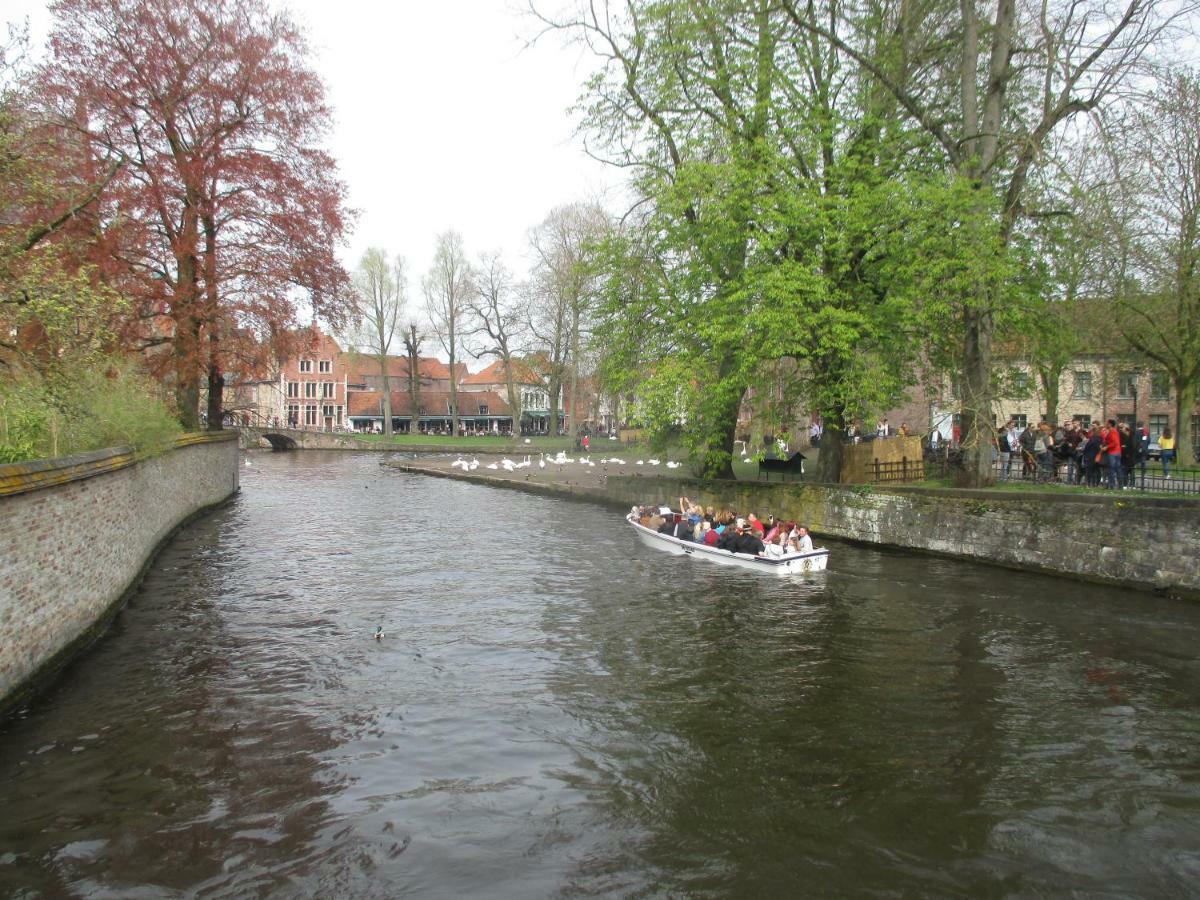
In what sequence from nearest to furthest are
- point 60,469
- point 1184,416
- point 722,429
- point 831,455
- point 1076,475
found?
1. point 60,469
2. point 1076,475
3. point 831,455
4. point 1184,416
5. point 722,429

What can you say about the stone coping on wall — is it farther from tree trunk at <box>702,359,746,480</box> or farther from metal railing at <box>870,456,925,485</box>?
metal railing at <box>870,456,925,485</box>

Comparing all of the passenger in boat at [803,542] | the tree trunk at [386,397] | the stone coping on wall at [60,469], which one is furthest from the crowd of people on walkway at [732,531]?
the tree trunk at [386,397]

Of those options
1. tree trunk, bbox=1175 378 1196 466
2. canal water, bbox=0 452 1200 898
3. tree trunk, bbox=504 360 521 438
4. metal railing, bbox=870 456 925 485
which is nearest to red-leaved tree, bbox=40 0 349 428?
canal water, bbox=0 452 1200 898

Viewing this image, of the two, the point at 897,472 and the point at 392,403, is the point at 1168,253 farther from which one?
the point at 392,403

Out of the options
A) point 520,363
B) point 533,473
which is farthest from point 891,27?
point 520,363

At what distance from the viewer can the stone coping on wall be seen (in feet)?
27.2

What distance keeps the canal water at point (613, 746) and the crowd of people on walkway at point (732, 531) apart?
195cm

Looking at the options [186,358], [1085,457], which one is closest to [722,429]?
[1085,457]

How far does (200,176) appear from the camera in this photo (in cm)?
2477

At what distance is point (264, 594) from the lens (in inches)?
565

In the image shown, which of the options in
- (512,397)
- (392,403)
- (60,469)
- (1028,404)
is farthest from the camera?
(392,403)

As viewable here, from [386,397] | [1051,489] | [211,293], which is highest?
[211,293]

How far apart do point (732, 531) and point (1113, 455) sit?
7868 millimetres

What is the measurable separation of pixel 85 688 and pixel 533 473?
29477mm
